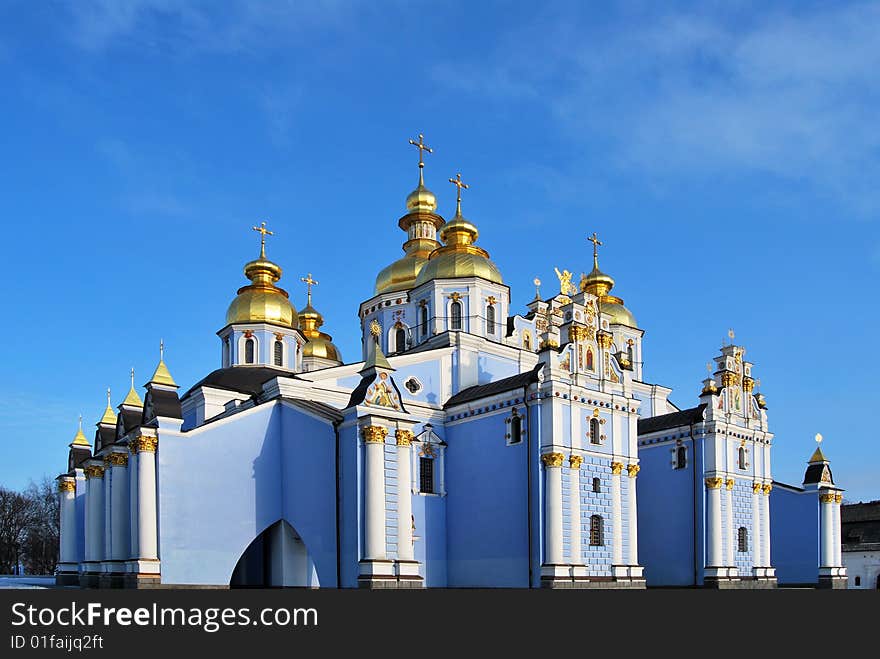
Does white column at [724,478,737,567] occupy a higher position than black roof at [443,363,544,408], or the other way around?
black roof at [443,363,544,408]

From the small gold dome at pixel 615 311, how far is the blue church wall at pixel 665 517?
29.5 ft

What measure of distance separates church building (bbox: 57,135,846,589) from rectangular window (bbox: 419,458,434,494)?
132 mm

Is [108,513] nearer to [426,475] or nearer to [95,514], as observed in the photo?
[95,514]

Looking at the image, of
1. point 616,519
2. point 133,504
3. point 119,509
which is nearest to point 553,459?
point 616,519

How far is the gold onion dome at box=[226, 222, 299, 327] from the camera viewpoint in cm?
3503

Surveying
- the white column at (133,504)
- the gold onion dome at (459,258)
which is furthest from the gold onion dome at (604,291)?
the white column at (133,504)

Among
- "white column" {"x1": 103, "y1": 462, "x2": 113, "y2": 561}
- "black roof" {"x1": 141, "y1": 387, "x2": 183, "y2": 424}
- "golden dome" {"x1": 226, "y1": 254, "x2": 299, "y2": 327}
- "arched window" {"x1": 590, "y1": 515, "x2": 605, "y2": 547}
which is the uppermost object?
"golden dome" {"x1": 226, "y1": 254, "x2": 299, "y2": 327}

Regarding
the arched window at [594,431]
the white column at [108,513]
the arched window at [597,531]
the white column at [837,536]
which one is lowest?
the white column at [837,536]

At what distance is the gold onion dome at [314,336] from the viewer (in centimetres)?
4300

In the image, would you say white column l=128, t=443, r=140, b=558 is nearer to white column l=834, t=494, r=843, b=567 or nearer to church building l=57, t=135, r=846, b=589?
church building l=57, t=135, r=846, b=589

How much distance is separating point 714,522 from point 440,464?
395 inches

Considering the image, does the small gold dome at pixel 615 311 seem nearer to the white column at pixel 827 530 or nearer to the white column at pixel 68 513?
the white column at pixel 827 530

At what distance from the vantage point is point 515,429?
2645cm

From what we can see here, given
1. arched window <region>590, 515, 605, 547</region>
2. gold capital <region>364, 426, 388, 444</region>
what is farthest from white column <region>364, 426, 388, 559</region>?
arched window <region>590, 515, 605, 547</region>
